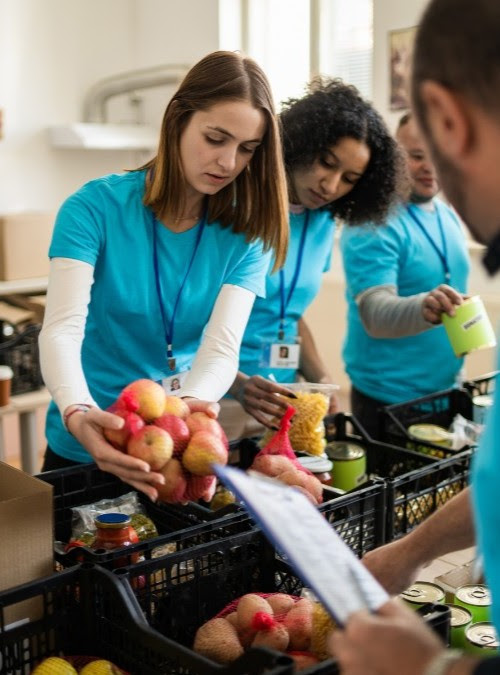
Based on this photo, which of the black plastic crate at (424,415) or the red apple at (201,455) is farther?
the black plastic crate at (424,415)

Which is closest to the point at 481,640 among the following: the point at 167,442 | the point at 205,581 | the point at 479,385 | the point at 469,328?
the point at 205,581

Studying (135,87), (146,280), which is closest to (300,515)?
(146,280)

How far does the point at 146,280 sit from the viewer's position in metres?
1.69

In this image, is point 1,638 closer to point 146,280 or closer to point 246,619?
point 246,619

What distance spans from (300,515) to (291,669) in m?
0.25

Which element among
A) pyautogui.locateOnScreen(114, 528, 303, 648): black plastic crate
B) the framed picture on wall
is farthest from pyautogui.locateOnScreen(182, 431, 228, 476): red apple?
the framed picture on wall

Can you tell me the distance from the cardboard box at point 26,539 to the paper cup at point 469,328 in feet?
3.45

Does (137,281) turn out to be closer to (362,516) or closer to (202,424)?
(202,424)

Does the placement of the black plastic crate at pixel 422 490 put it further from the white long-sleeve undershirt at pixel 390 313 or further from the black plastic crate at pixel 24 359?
the black plastic crate at pixel 24 359

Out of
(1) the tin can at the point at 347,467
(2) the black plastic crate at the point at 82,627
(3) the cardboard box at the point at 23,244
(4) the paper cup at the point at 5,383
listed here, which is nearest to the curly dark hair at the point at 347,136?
(1) the tin can at the point at 347,467

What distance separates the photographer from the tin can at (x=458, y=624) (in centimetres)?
116

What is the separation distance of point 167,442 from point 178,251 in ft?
2.05

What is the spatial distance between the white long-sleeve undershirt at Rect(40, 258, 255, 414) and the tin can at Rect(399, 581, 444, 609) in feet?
1.65

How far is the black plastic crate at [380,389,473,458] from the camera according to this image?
191 centimetres
